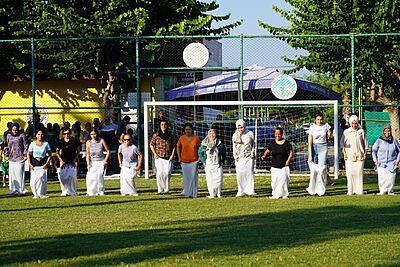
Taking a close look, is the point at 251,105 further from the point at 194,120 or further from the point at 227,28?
the point at 227,28

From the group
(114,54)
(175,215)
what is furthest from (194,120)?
(175,215)

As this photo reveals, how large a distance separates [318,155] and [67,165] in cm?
581

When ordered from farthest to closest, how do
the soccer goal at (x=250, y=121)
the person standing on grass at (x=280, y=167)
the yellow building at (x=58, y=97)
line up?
1. the yellow building at (x=58, y=97)
2. the soccer goal at (x=250, y=121)
3. the person standing on grass at (x=280, y=167)

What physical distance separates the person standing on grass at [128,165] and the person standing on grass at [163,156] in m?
0.52

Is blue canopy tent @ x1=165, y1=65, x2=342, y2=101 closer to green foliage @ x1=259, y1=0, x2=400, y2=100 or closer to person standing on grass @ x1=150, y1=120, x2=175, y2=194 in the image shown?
green foliage @ x1=259, y1=0, x2=400, y2=100

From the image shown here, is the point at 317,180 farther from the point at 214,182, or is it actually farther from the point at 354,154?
the point at 214,182

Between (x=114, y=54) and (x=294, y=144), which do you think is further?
(x=114, y=54)

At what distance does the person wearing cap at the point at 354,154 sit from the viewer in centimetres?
2212

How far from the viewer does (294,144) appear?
89.2 feet

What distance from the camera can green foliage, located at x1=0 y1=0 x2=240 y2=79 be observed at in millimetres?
29703

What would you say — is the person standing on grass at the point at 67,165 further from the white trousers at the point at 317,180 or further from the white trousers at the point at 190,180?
the white trousers at the point at 317,180

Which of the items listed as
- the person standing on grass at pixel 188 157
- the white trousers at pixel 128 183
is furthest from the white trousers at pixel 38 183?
the person standing on grass at pixel 188 157

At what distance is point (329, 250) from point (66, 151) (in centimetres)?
1114

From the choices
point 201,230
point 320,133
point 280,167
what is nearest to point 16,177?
point 280,167
